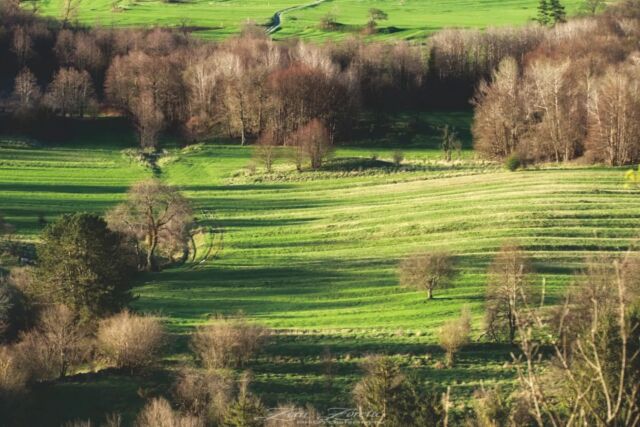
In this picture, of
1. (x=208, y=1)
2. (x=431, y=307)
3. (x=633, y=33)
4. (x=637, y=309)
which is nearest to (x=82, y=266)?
(x=431, y=307)

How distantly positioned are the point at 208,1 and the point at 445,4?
5023 cm

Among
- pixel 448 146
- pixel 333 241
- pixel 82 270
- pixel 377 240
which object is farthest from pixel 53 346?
pixel 448 146

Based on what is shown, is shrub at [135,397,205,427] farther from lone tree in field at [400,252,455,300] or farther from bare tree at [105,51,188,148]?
bare tree at [105,51,188,148]

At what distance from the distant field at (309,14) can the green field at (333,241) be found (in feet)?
204

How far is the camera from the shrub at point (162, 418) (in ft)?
86.6

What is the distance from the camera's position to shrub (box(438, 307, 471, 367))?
36094 millimetres

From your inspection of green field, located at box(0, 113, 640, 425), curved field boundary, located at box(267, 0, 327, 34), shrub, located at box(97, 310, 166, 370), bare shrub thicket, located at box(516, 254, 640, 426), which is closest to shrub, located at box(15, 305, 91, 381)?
green field, located at box(0, 113, 640, 425)

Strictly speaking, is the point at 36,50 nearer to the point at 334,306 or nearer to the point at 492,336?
the point at 334,306

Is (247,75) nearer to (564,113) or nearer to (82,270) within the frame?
(564,113)

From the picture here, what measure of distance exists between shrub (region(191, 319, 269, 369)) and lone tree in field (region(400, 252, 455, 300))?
10.2 meters

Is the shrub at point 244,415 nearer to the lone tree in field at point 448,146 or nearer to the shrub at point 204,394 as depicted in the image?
the shrub at point 204,394

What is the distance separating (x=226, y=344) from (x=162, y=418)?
26.5 ft

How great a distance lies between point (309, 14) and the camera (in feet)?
534

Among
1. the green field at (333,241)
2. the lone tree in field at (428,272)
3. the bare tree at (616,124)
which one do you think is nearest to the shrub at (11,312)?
the green field at (333,241)
